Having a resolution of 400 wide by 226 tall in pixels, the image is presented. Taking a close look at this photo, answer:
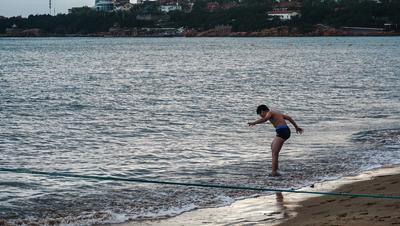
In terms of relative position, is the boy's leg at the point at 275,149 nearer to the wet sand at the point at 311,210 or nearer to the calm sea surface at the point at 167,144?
the calm sea surface at the point at 167,144

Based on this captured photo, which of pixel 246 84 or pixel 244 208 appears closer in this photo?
pixel 244 208

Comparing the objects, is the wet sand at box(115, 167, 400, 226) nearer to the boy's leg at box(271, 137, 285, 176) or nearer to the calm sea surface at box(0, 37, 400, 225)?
the calm sea surface at box(0, 37, 400, 225)

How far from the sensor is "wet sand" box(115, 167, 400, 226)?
30.9 ft

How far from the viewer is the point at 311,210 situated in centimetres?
1052

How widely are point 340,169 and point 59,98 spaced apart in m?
24.5

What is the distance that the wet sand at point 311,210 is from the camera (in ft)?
30.9

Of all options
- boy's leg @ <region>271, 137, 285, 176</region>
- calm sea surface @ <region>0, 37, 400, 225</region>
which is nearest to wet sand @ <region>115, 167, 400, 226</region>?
calm sea surface @ <region>0, 37, 400, 225</region>

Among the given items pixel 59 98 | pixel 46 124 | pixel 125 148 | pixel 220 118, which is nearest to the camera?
pixel 125 148

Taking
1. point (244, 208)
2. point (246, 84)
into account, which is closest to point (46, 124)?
point (244, 208)

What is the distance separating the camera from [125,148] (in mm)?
19000

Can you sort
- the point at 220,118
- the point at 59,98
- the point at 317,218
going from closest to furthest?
the point at 317,218
the point at 220,118
the point at 59,98

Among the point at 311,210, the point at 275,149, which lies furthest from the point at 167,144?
the point at 311,210

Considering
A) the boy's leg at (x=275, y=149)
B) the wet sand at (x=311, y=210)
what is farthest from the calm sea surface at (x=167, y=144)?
the wet sand at (x=311, y=210)

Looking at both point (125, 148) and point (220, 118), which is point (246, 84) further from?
point (125, 148)
